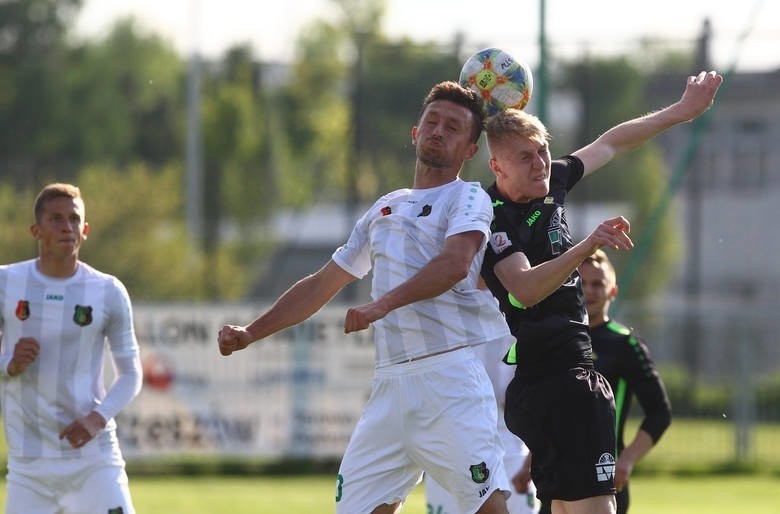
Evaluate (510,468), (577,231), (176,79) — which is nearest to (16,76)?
(577,231)

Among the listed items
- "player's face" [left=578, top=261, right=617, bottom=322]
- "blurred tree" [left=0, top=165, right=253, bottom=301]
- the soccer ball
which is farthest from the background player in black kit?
"blurred tree" [left=0, top=165, right=253, bottom=301]

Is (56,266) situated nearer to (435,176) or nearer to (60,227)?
(60,227)

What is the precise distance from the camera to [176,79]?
4488cm

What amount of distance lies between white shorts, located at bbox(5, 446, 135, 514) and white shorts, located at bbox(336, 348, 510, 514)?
1.52m

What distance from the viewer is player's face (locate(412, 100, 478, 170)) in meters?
5.75

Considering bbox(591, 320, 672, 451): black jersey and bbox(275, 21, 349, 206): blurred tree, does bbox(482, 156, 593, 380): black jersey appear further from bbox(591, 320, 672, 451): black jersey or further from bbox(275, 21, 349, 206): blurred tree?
bbox(275, 21, 349, 206): blurred tree

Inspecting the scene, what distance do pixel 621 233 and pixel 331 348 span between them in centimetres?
1127

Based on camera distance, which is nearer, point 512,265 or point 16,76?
point 512,265

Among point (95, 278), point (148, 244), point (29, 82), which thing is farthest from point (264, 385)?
point (29, 82)

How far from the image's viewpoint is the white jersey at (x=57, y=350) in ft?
22.6

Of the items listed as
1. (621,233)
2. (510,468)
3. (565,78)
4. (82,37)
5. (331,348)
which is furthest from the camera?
(82,37)

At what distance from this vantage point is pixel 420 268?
18.9 ft

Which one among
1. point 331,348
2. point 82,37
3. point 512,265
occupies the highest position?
point 82,37

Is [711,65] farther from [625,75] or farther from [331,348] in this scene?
[331,348]
